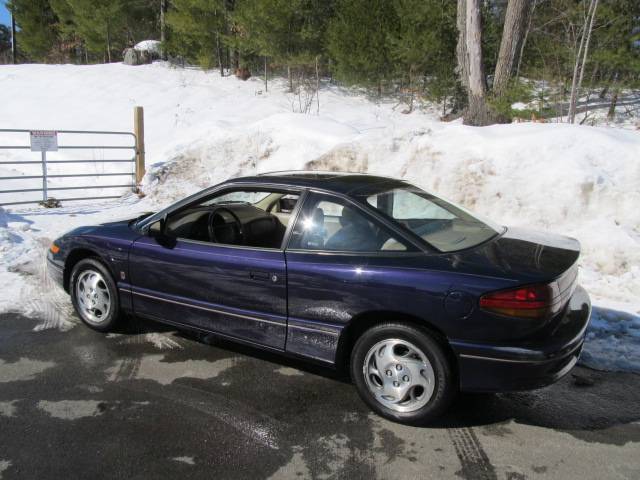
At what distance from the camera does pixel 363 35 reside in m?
18.1

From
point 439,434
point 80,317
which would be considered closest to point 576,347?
point 439,434

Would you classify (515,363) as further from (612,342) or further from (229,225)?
(229,225)

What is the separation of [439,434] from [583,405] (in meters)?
1.11

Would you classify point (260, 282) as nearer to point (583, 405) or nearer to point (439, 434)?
point (439, 434)

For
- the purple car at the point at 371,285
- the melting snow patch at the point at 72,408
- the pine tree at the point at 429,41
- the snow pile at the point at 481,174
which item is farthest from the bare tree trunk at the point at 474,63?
the melting snow patch at the point at 72,408

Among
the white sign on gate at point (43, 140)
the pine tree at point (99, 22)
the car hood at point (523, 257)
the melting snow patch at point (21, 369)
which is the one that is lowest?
the melting snow patch at point (21, 369)

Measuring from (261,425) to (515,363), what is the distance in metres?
1.53

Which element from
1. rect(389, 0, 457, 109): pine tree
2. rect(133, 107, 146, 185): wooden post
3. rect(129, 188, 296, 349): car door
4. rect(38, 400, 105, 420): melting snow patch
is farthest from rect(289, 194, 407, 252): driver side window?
rect(389, 0, 457, 109): pine tree

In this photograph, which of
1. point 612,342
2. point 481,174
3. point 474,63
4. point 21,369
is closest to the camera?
point 21,369

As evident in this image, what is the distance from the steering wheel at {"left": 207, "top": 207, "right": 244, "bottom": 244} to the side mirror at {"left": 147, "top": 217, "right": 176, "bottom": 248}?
1.01 ft

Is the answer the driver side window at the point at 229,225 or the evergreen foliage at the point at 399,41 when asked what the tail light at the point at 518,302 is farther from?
the evergreen foliage at the point at 399,41

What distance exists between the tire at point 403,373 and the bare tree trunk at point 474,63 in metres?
→ 9.02

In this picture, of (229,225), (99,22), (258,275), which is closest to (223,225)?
(229,225)

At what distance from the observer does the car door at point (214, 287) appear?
3.44 m
